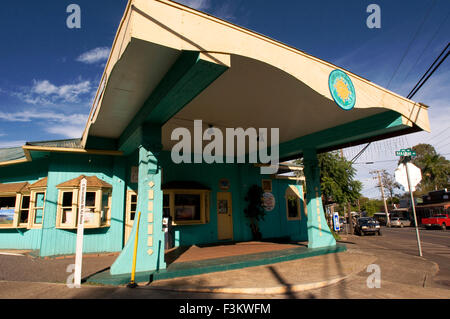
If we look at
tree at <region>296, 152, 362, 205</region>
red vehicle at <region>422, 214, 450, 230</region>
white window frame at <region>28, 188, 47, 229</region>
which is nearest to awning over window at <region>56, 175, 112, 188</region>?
white window frame at <region>28, 188, 47, 229</region>

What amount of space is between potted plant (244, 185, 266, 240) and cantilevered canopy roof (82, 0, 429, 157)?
11.6ft

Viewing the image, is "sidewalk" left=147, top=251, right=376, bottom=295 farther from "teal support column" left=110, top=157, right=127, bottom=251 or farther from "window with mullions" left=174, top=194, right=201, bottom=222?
"teal support column" left=110, top=157, right=127, bottom=251

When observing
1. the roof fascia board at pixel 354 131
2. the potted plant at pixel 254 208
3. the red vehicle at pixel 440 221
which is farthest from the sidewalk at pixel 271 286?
the red vehicle at pixel 440 221

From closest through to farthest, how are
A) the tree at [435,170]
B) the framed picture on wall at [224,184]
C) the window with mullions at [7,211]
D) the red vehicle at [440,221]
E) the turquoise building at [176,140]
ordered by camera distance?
the turquoise building at [176,140] < the window with mullions at [7,211] < the framed picture on wall at [224,184] < the red vehicle at [440,221] < the tree at [435,170]

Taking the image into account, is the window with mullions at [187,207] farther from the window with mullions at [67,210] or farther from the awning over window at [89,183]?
the window with mullions at [67,210]

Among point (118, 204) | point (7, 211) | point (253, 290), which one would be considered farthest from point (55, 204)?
point (253, 290)

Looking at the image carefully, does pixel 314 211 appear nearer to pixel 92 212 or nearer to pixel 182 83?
pixel 182 83

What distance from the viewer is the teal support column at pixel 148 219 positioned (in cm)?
544

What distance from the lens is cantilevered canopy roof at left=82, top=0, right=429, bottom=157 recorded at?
158 inches

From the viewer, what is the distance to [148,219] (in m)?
5.70

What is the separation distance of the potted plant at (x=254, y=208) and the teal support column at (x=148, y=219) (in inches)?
252

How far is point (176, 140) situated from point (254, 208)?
4.76m
